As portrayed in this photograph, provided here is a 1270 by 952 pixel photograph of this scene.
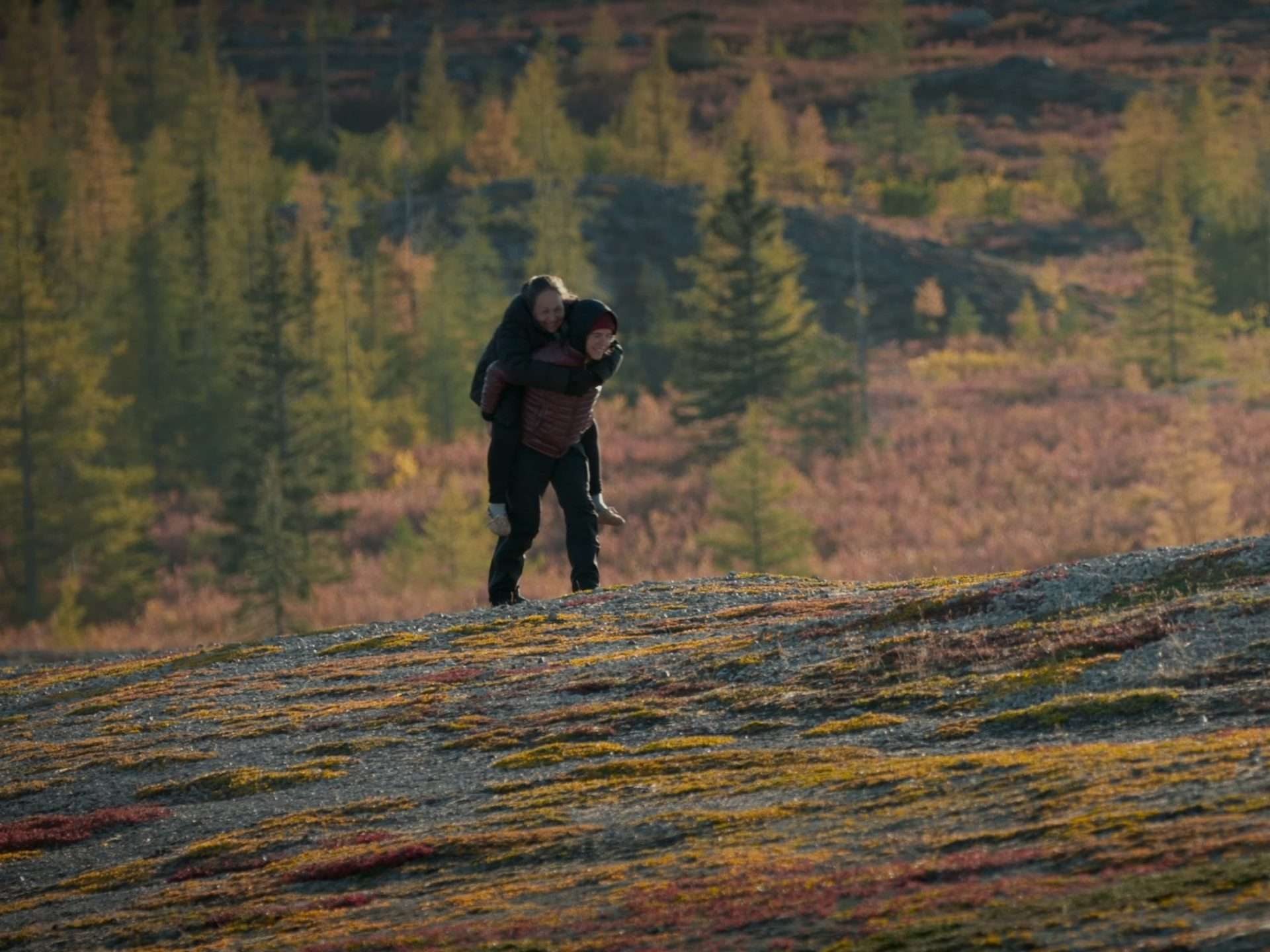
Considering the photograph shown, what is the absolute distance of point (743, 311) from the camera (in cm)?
5953

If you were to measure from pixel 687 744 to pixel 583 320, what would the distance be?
4.65 meters

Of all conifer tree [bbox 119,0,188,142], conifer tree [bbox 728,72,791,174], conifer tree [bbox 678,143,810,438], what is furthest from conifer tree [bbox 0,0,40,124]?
conifer tree [bbox 678,143,810,438]

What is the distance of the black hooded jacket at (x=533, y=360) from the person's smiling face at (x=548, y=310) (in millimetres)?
75

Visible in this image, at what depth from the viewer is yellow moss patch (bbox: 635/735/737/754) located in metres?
10.6

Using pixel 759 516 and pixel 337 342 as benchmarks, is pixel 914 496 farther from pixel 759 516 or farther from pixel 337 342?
pixel 337 342

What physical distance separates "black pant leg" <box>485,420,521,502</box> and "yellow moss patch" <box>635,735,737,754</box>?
15.3ft

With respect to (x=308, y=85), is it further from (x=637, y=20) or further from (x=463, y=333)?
(x=463, y=333)

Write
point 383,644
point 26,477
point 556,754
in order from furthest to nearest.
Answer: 1. point 26,477
2. point 383,644
3. point 556,754

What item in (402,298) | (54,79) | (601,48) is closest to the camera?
(402,298)

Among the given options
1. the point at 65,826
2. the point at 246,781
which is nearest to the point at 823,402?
the point at 246,781

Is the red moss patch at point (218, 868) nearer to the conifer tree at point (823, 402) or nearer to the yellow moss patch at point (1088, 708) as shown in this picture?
the yellow moss patch at point (1088, 708)

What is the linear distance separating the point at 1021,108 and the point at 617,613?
10687 centimetres

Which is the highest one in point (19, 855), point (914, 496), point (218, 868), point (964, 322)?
point (218, 868)

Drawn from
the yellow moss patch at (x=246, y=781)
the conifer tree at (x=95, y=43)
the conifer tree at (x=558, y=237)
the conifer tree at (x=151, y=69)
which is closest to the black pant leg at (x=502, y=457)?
the yellow moss patch at (x=246, y=781)
